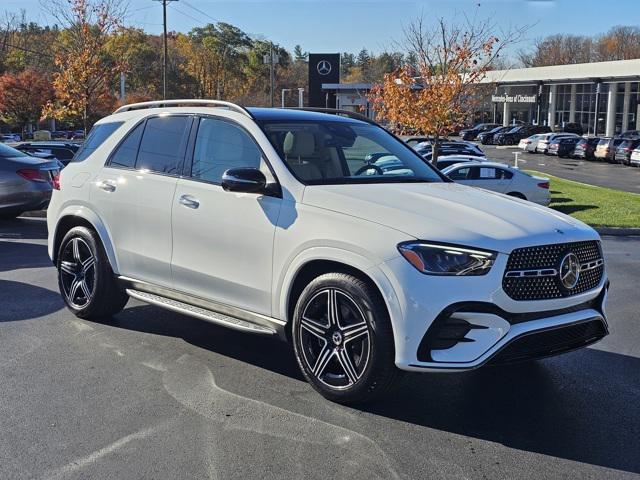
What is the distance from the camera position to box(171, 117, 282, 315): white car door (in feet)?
15.3

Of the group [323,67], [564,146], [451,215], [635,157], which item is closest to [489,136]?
[564,146]

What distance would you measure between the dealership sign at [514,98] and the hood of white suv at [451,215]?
239 feet

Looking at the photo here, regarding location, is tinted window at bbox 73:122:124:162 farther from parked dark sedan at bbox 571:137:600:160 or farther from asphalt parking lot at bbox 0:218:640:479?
parked dark sedan at bbox 571:137:600:160

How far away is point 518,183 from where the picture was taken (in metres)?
17.7

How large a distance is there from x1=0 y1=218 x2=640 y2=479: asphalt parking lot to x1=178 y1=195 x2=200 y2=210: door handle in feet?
3.81

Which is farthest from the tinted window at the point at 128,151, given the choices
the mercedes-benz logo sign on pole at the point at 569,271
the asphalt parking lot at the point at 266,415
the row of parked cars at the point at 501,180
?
the row of parked cars at the point at 501,180

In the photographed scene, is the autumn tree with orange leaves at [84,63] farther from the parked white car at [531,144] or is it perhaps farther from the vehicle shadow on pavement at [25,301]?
the parked white car at [531,144]

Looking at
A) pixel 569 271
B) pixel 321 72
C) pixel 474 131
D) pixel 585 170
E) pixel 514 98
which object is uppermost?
pixel 321 72

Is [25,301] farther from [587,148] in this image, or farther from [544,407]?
[587,148]

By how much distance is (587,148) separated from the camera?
44.6 m

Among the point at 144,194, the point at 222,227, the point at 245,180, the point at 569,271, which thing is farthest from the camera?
the point at 144,194

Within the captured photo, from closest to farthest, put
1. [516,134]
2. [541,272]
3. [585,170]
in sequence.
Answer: [541,272]
[585,170]
[516,134]

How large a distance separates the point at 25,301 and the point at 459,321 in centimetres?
490

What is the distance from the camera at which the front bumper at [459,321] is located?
3830 mm
